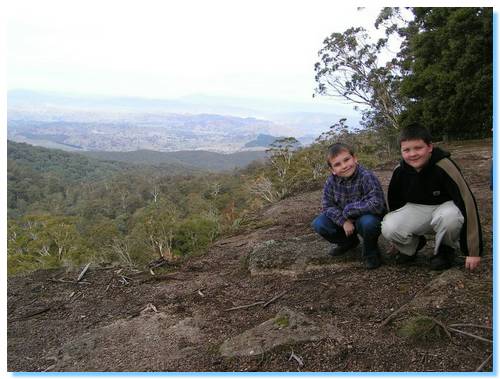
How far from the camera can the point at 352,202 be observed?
2.96m

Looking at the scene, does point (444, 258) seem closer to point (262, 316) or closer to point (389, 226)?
point (389, 226)

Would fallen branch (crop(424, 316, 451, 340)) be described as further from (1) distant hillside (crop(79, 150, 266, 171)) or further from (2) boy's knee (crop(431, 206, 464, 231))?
(1) distant hillside (crop(79, 150, 266, 171))

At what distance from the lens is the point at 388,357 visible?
6.30ft

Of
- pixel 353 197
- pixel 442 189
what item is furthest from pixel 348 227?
pixel 442 189

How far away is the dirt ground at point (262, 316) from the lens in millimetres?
2006

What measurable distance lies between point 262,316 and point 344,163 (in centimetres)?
120

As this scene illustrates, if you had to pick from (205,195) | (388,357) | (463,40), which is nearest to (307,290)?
(388,357)

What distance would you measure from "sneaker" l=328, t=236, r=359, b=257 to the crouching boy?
0.42ft

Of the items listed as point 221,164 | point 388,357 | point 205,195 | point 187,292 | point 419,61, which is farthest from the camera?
point 221,164

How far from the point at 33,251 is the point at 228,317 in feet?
83.6

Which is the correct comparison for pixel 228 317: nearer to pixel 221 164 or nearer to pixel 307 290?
pixel 307 290

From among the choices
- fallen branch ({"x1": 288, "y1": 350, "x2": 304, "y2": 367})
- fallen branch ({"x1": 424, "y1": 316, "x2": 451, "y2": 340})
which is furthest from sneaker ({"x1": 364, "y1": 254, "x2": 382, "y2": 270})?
fallen branch ({"x1": 288, "y1": 350, "x2": 304, "y2": 367})

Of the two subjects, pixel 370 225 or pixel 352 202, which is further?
pixel 352 202

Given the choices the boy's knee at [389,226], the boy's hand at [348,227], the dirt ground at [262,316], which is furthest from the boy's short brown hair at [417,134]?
the dirt ground at [262,316]
